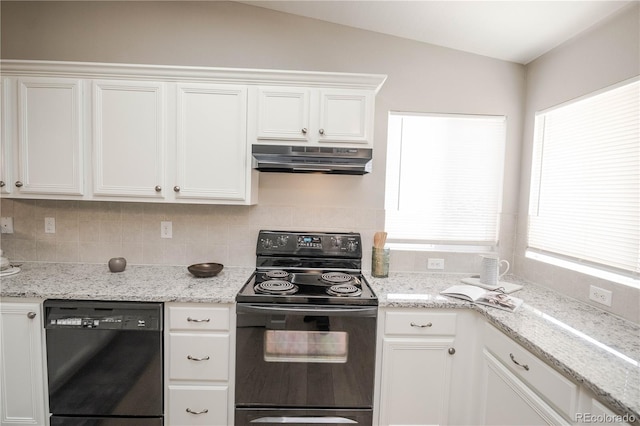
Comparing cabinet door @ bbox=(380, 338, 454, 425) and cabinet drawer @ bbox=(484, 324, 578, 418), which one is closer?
cabinet drawer @ bbox=(484, 324, 578, 418)

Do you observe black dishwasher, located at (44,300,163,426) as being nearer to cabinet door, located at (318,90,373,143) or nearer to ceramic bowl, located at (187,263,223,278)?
ceramic bowl, located at (187,263,223,278)

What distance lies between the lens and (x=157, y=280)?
6.13ft

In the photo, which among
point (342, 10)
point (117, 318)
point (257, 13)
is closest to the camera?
point (117, 318)

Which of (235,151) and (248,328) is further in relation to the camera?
(235,151)

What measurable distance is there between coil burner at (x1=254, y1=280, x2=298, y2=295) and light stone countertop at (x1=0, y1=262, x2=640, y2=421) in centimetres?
15

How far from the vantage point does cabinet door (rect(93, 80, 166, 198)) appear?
1862 millimetres

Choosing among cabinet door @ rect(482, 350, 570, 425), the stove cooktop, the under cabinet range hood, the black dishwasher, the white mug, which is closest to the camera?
cabinet door @ rect(482, 350, 570, 425)

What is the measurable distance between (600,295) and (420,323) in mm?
981

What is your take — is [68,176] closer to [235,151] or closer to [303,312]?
[235,151]

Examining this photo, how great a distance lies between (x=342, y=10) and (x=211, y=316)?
2151 mm

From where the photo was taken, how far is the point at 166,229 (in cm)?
222

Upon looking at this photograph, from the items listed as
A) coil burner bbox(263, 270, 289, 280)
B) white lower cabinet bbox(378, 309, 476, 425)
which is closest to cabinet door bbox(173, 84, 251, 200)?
coil burner bbox(263, 270, 289, 280)

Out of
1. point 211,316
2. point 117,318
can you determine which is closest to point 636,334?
point 211,316

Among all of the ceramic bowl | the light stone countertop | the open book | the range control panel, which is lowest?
the light stone countertop
